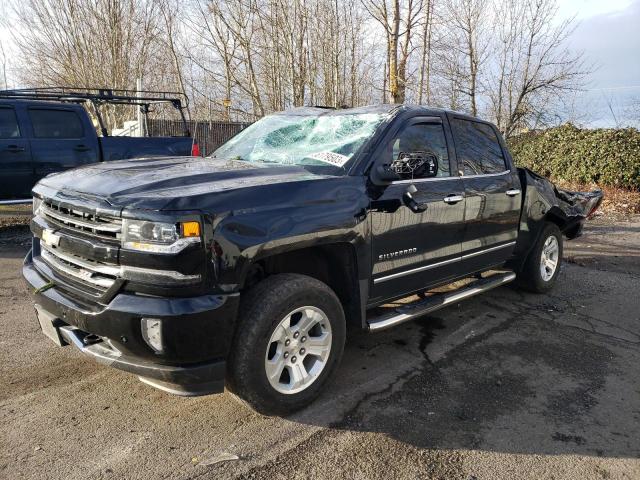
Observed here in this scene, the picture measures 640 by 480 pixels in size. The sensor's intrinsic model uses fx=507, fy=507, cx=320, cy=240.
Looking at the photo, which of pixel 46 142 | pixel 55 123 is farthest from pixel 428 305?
pixel 55 123

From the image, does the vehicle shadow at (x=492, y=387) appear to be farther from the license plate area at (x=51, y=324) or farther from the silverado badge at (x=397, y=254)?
the license plate area at (x=51, y=324)

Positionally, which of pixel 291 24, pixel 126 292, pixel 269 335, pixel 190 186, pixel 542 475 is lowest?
pixel 542 475

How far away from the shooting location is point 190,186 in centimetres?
288

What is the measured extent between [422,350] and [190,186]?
2427mm

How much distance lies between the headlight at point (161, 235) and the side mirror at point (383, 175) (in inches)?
55.3

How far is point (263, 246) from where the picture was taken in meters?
2.84

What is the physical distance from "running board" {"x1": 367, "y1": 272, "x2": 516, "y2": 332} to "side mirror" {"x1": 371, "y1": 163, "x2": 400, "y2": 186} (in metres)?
0.98

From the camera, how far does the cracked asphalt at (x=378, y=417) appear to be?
2.71 metres

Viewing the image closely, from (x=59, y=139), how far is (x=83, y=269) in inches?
245

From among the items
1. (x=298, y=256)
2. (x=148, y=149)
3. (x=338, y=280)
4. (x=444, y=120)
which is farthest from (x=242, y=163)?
(x=148, y=149)

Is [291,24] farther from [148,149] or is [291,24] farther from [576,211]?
[576,211]

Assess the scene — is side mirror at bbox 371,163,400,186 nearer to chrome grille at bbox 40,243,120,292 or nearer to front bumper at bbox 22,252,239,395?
front bumper at bbox 22,252,239,395

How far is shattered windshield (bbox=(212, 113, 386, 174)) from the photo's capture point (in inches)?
147

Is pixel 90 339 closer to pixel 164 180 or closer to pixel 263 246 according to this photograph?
pixel 164 180
